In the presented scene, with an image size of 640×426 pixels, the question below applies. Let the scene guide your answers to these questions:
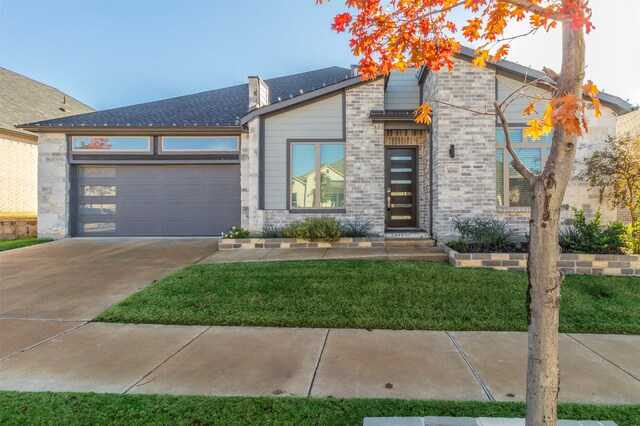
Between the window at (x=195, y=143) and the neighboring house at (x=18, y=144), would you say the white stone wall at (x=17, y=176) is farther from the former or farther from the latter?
the window at (x=195, y=143)

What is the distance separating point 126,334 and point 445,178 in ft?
22.3

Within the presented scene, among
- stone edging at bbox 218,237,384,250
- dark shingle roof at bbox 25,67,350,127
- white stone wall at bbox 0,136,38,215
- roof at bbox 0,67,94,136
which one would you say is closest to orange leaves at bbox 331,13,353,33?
stone edging at bbox 218,237,384,250

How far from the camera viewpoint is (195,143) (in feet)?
33.1

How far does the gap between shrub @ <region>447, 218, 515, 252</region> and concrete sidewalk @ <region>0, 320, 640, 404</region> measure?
3054 millimetres

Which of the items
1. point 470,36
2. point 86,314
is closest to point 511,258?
point 470,36

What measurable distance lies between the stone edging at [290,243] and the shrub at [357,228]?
23 cm

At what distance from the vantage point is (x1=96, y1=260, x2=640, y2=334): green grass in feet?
13.1

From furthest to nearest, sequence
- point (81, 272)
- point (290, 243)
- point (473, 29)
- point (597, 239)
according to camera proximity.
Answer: point (290, 243)
point (597, 239)
point (81, 272)
point (473, 29)

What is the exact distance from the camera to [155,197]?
10.3 metres

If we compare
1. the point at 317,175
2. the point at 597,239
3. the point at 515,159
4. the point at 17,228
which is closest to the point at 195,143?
the point at 317,175

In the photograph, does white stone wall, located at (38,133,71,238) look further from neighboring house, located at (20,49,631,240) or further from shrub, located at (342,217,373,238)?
shrub, located at (342,217,373,238)

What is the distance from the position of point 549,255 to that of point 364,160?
6.97 meters

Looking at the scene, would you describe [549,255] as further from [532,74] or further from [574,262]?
[532,74]

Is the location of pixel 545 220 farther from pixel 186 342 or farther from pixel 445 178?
pixel 445 178
